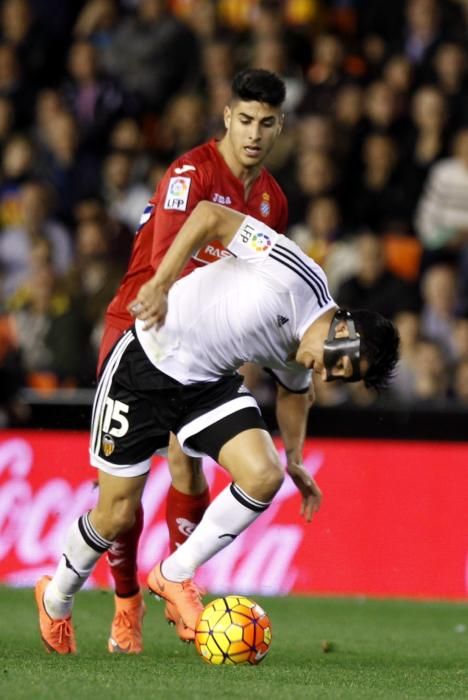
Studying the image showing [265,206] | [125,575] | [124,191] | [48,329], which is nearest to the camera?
[265,206]

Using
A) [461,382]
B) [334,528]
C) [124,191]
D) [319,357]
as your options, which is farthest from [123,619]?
[124,191]

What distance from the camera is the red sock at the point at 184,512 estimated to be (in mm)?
7609

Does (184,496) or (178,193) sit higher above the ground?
(178,193)

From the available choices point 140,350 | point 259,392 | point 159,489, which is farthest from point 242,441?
point 259,392

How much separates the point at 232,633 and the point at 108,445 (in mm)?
989

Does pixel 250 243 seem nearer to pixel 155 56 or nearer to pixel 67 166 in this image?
pixel 67 166

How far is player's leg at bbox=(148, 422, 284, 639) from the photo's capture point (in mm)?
6598

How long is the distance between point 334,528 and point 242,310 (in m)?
4.37

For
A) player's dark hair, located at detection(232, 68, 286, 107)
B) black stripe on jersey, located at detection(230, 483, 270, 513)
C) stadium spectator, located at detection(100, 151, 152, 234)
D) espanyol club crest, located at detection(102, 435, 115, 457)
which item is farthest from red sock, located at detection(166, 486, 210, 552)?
stadium spectator, located at detection(100, 151, 152, 234)

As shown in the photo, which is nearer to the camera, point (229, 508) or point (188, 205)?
point (229, 508)

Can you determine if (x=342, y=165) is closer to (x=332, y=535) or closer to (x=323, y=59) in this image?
(x=323, y=59)

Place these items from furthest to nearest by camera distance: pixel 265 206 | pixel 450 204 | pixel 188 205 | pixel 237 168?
pixel 450 204 < pixel 265 206 < pixel 237 168 < pixel 188 205

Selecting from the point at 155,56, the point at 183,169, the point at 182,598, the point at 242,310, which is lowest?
the point at 182,598

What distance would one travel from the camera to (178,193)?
7.02 metres
